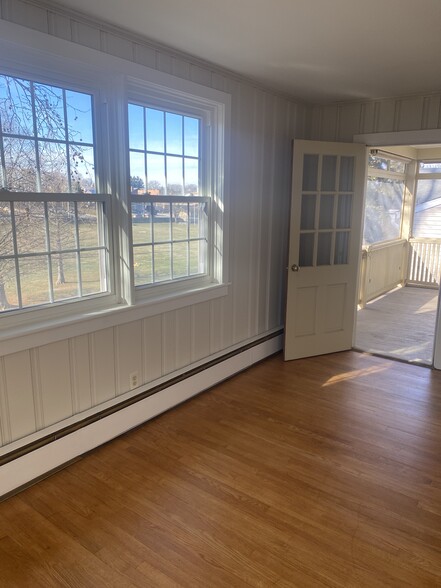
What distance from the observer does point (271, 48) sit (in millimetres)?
2777

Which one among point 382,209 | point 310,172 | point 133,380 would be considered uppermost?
point 310,172

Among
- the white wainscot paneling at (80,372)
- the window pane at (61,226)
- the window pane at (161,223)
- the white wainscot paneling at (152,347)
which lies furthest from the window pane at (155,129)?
the white wainscot paneling at (80,372)

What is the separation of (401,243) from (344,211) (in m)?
4.00

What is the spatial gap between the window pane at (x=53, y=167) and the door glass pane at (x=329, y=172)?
8.35 feet

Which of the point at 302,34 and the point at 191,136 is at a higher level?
the point at 302,34

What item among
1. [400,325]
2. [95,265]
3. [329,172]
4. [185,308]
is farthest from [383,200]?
[95,265]

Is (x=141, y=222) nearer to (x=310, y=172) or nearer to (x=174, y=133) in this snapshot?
(x=174, y=133)

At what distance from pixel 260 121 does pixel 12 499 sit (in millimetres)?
3309

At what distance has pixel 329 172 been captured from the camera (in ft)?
13.6

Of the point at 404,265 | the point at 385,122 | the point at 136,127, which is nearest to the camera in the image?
the point at 136,127

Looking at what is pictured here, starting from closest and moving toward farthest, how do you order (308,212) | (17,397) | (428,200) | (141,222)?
(17,397)
(141,222)
(308,212)
(428,200)

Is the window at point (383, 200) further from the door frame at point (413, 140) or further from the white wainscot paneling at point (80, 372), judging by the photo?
the white wainscot paneling at point (80, 372)

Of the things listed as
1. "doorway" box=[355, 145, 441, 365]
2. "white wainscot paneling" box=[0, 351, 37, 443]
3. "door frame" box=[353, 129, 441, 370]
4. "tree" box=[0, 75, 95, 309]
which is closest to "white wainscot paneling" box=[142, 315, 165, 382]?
"tree" box=[0, 75, 95, 309]

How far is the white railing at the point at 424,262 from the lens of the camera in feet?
25.2
